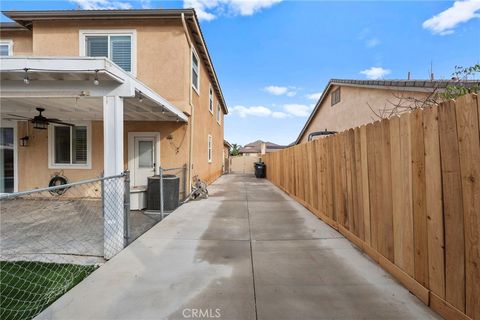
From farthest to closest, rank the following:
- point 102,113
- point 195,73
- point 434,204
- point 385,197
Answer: point 195,73
point 102,113
point 385,197
point 434,204

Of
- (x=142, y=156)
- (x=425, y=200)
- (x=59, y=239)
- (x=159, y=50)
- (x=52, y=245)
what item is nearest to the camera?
(x=425, y=200)

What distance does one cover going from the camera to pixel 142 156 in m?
8.50

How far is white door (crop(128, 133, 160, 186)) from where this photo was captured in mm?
8414

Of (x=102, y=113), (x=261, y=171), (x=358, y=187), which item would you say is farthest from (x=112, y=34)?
(x=261, y=171)

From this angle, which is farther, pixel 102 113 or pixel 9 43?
pixel 9 43

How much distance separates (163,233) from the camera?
15.9 feet

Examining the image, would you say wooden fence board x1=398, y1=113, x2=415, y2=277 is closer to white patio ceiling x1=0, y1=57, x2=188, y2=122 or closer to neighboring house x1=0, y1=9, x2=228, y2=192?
white patio ceiling x1=0, y1=57, x2=188, y2=122

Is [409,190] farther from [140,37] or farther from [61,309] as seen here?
[140,37]

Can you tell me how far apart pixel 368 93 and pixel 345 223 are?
9.49 m

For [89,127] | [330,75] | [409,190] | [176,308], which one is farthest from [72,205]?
[330,75]

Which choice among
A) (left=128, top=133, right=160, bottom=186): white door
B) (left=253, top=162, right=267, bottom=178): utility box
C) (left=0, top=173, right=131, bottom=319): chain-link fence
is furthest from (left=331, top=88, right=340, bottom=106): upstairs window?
(left=0, top=173, right=131, bottom=319): chain-link fence

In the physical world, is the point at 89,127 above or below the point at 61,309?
above

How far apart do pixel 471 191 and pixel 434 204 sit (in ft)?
1.37

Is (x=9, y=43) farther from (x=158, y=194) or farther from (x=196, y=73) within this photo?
(x=158, y=194)
